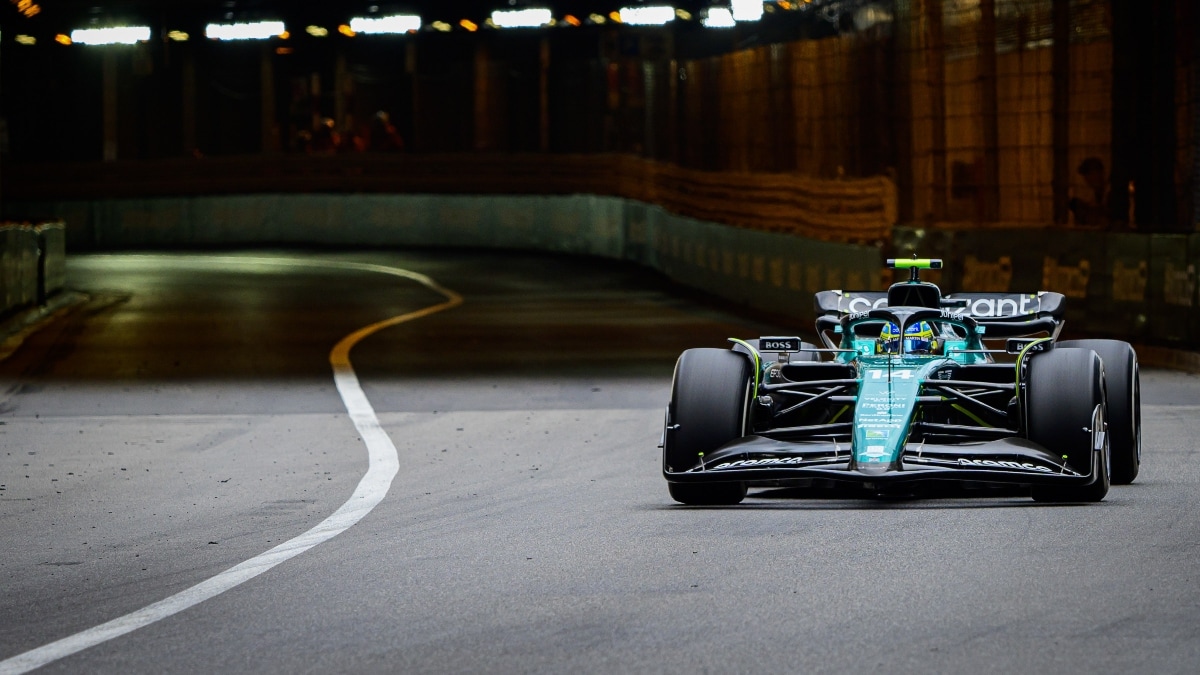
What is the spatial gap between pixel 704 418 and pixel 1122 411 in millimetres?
2034

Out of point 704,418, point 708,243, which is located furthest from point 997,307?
point 708,243

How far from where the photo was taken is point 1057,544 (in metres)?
8.75

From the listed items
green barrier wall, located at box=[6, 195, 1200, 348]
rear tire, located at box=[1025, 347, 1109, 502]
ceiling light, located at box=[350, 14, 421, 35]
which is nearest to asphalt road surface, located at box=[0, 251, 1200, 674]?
rear tire, located at box=[1025, 347, 1109, 502]

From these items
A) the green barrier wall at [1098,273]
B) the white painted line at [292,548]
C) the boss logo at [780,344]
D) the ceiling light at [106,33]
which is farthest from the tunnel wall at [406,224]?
the boss logo at [780,344]

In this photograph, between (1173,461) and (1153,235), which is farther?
(1153,235)

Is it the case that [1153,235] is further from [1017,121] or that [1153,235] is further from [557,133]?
[557,133]

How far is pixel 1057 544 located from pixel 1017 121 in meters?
12.3

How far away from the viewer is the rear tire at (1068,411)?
9859mm

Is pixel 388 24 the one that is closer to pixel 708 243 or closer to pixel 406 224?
pixel 406 224

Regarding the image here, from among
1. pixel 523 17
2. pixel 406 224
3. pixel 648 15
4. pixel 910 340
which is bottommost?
pixel 910 340

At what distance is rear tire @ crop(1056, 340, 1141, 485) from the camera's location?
10.6 meters

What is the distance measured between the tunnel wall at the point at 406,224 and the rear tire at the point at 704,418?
59.3ft

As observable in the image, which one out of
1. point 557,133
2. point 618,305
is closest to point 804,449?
point 618,305

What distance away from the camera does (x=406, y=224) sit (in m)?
42.5
